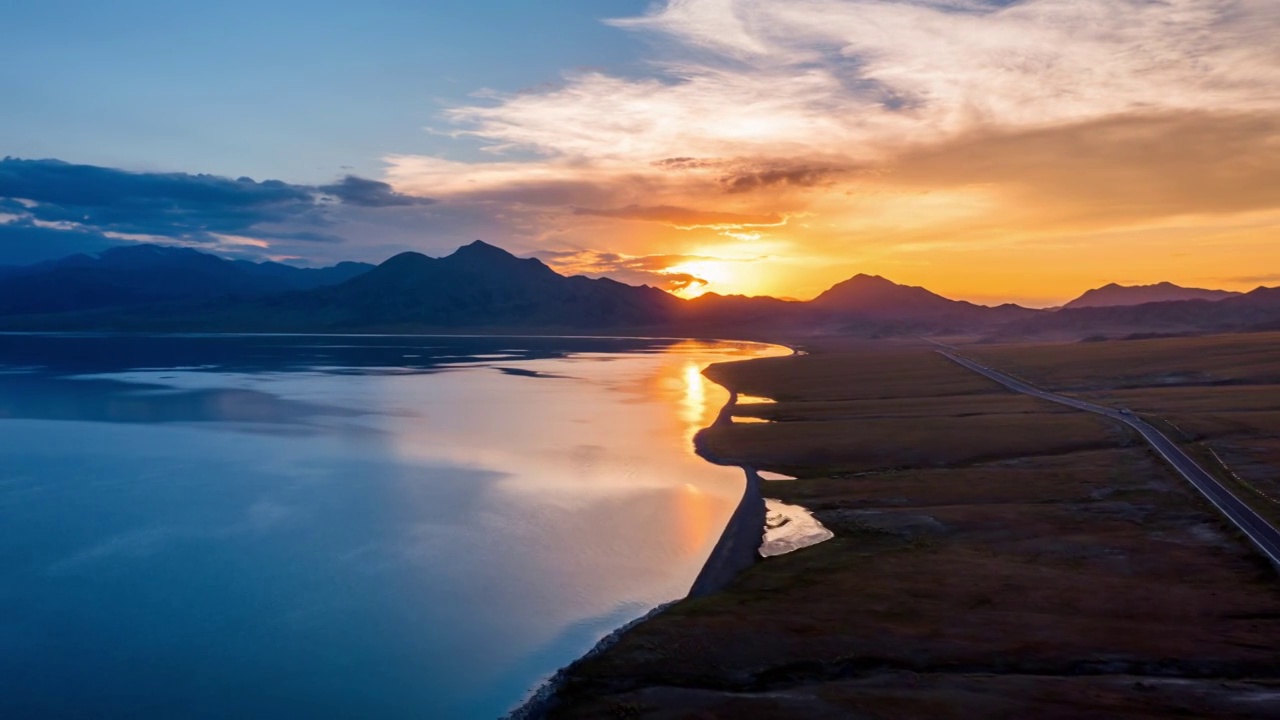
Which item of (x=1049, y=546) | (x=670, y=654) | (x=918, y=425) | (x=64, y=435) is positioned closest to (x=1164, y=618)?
(x=1049, y=546)

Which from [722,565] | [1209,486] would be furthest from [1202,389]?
[722,565]

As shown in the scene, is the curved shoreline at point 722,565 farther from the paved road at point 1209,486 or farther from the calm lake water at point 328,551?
the paved road at point 1209,486

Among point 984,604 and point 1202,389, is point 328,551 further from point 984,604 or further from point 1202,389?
point 1202,389

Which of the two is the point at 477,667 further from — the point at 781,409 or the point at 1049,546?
the point at 781,409

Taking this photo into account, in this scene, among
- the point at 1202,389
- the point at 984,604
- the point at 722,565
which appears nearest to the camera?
the point at 984,604

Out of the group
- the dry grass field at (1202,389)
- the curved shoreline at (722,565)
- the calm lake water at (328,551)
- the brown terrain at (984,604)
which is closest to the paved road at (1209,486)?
the dry grass field at (1202,389)

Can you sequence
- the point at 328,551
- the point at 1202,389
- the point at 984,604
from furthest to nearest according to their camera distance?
the point at 1202,389 → the point at 328,551 → the point at 984,604
